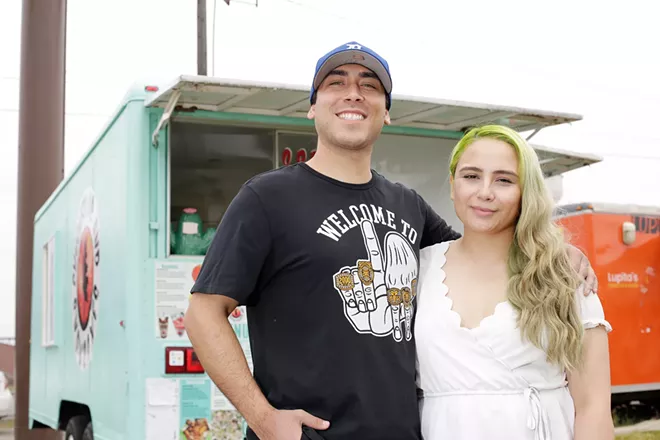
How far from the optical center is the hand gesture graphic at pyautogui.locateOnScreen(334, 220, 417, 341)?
256 centimetres

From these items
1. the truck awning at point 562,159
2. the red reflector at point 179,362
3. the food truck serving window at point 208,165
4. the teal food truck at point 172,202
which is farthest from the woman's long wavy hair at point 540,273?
the truck awning at point 562,159

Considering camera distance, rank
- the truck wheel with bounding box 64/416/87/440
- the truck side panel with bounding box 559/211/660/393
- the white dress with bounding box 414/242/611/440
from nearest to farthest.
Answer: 1. the white dress with bounding box 414/242/611/440
2. the truck wheel with bounding box 64/416/87/440
3. the truck side panel with bounding box 559/211/660/393

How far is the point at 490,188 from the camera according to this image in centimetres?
277

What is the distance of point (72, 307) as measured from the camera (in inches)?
262

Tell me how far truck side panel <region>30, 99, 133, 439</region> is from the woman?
Result: 97.7 inches

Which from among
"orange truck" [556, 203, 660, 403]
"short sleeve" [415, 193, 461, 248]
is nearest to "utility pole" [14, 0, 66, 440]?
"orange truck" [556, 203, 660, 403]

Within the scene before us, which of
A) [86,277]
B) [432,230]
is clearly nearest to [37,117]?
[86,277]

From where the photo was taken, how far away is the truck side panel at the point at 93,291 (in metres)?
4.96

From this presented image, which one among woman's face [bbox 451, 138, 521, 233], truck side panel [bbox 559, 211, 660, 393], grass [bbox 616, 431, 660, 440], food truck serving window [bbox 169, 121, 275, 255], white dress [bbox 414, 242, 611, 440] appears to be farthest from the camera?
grass [bbox 616, 431, 660, 440]

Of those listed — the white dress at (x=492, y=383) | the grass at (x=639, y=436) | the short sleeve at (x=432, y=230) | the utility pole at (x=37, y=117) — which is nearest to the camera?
the white dress at (x=492, y=383)

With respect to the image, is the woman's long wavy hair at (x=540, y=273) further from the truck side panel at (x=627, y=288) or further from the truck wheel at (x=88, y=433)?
the truck side panel at (x=627, y=288)

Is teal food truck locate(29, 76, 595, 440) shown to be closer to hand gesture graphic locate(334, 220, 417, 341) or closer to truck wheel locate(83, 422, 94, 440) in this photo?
truck wheel locate(83, 422, 94, 440)

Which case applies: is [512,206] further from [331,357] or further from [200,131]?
[200,131]

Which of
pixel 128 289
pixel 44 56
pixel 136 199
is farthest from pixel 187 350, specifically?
pixel 44 56
